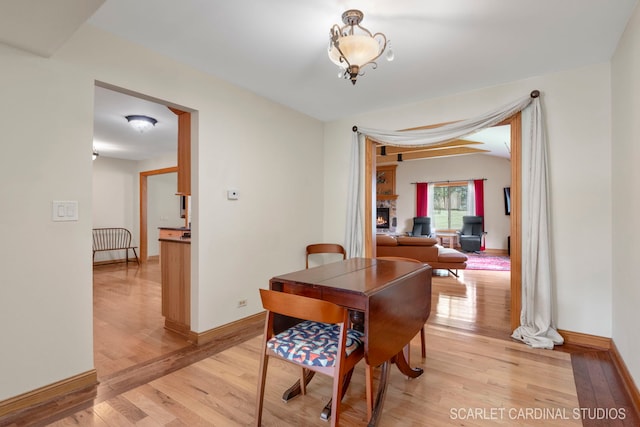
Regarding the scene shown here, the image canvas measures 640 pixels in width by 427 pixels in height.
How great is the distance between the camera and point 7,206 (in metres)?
1.67

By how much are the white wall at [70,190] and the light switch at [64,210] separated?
30 mm

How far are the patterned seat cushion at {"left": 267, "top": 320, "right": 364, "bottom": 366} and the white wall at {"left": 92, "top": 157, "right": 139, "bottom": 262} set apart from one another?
6.39 metres

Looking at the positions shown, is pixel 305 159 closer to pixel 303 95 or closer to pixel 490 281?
pixel 303 95

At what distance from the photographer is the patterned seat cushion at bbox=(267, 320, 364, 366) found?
142 cm

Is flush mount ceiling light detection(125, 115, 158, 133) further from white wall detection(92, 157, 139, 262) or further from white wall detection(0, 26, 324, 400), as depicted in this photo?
white wall detection(92, 157, 139, 262)

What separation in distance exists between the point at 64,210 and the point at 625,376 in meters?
3.61

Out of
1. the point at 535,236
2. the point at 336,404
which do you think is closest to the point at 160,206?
the point at 336,404

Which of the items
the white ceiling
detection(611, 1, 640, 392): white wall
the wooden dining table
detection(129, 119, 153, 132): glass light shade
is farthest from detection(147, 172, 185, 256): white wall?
detection(611, 1, 640, 392): white wall

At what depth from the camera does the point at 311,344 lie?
1.50 m

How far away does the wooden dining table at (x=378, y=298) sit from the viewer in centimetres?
146

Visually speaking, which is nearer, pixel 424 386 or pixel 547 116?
pixel 424 386

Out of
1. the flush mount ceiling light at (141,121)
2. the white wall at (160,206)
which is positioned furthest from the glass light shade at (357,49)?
the white wall at (160,206)

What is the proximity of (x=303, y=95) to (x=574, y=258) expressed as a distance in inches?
110

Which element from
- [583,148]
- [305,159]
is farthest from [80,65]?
[583,148]
